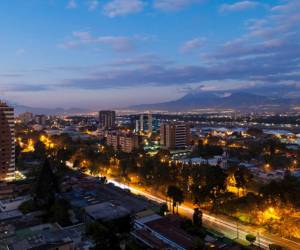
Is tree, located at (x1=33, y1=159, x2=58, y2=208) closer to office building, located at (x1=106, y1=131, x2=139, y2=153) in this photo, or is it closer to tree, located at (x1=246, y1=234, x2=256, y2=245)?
tree, located at (x1=246, y1=234, x2=256, y2=245)

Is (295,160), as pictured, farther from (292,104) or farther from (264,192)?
(292,104)

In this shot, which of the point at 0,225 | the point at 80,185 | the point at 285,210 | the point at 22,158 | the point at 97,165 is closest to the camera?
the point at 0,225

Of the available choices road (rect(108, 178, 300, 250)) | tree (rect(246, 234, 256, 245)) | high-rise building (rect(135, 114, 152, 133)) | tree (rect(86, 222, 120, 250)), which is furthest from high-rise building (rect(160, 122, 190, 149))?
tree (rect(86, 222, 120, 250))

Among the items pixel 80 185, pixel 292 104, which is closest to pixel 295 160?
pixel 80 185

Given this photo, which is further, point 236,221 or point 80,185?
point 80,185

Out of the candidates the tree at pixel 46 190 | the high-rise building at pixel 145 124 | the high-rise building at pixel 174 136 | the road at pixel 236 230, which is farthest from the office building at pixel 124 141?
the road at pixel 236 230
